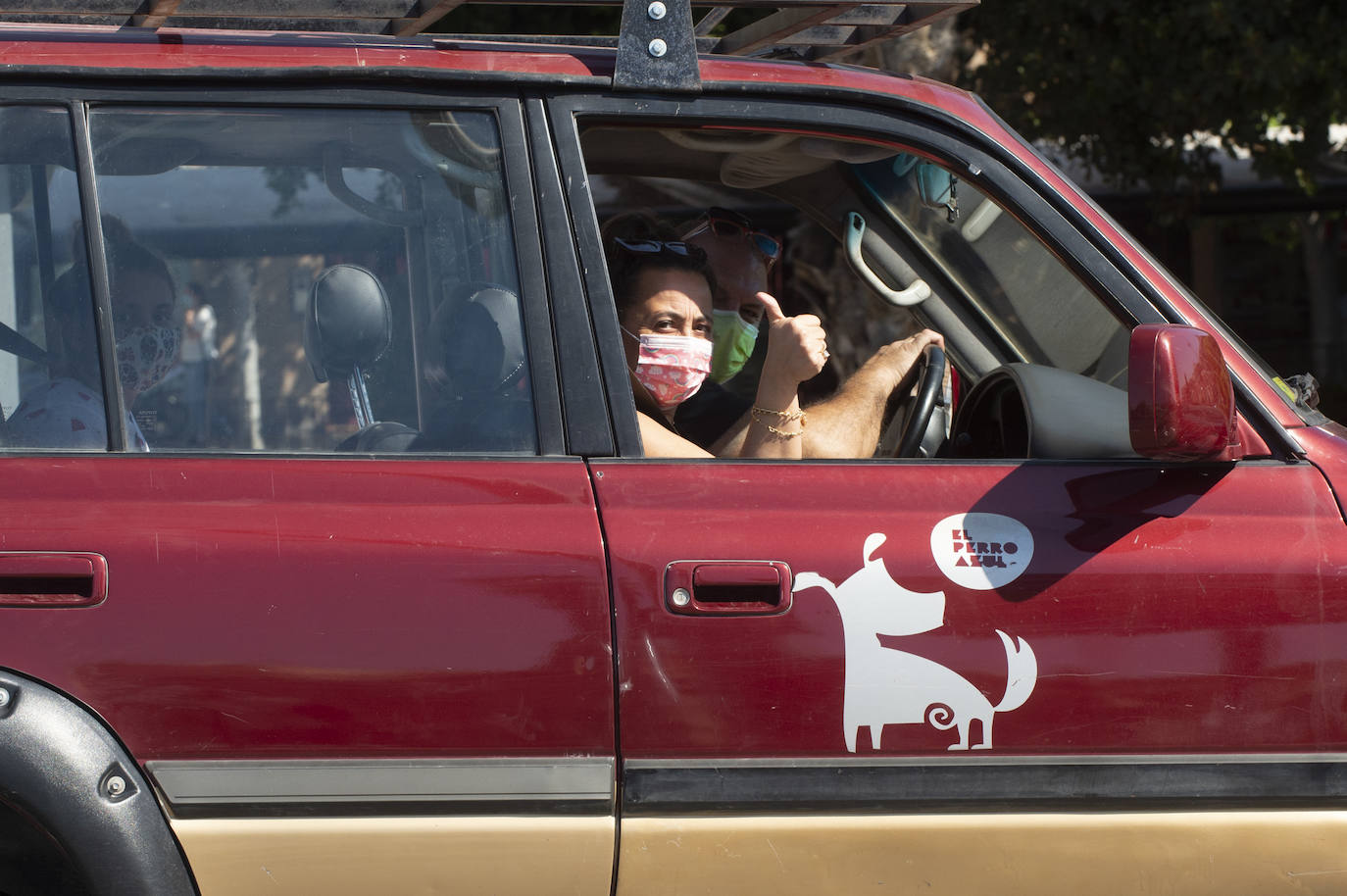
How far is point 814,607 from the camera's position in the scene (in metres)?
1.96

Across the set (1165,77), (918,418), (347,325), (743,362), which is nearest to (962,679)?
(918,418)

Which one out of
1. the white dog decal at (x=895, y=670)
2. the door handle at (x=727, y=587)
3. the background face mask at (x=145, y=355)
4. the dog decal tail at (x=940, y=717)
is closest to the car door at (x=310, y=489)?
the background face mask at (x=145, y=355)

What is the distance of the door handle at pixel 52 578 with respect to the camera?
6.02ft

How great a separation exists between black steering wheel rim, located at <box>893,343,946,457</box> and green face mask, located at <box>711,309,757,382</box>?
1.35ft

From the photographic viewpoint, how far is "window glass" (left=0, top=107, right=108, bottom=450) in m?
1.96

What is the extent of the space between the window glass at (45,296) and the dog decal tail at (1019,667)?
4.64 ft

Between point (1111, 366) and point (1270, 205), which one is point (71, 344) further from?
point (1270, 205)

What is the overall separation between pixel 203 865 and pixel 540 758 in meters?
0.51

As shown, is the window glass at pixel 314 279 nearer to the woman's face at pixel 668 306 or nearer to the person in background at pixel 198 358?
the person in background at pixel 198 358

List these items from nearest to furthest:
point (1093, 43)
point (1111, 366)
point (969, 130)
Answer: point (969, 130), point (1111, 366), point (1093, 43)

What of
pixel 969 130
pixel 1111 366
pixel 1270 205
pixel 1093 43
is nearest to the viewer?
pixel 969 130

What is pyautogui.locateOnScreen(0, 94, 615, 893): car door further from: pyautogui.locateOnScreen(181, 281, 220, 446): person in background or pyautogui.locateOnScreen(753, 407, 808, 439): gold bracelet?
pyautogui.locateOnScreen(753, 407, 808, 439): gold bracelet

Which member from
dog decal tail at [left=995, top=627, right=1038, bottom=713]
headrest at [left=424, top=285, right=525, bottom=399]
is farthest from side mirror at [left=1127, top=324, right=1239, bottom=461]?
headrest at [left=424, top=285, right=525, bottom=399]

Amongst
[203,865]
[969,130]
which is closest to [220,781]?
[203,865]
